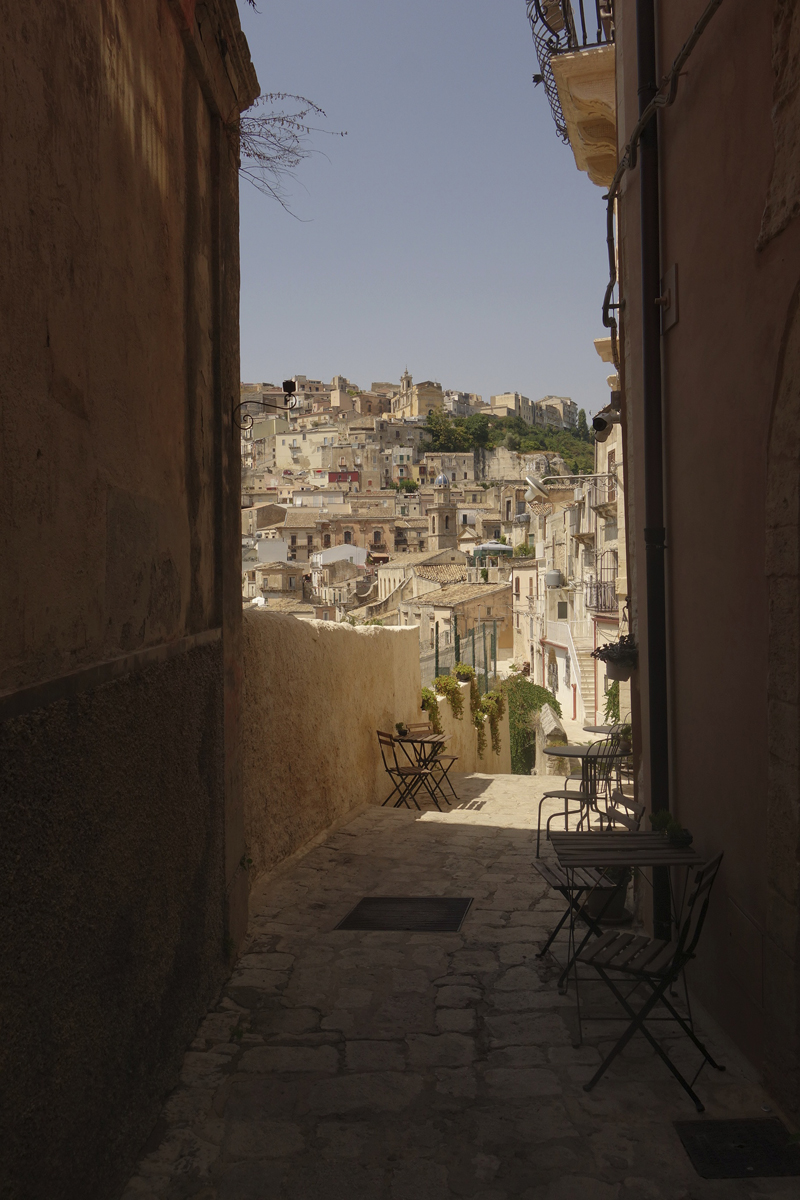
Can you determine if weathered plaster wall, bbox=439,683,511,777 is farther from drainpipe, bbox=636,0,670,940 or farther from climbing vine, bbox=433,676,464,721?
drainpipe, bbox=636,0,670,940

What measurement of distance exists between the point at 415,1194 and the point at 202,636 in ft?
7.93

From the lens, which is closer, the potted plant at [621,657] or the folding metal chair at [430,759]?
the potted plant at [621,657]

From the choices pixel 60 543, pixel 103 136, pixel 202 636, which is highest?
pixel 103 136

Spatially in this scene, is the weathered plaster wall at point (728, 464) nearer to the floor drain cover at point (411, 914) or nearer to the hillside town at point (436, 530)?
the floor drain cover at point (411, 914)

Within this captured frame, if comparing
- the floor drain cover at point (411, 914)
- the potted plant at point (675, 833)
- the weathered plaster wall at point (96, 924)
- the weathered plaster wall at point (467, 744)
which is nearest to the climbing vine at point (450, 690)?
the weathered plaster wall at point (467, 744)

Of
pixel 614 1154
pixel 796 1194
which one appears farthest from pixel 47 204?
pixel 796 1194

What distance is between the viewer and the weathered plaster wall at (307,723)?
629 centimetres

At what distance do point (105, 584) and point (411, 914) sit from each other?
3565mm

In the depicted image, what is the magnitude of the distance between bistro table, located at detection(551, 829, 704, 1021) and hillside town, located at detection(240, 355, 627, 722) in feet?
9.50

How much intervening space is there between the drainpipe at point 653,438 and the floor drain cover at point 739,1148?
189cm

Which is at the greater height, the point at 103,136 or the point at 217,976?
the point at 103,136

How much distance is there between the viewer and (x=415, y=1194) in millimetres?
3072

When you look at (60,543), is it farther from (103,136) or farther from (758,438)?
(758,438)

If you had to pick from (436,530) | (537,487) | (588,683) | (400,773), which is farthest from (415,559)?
(400,773)
